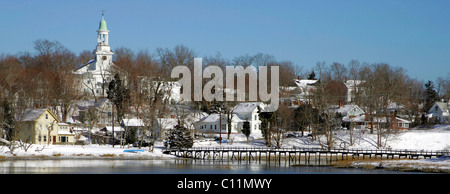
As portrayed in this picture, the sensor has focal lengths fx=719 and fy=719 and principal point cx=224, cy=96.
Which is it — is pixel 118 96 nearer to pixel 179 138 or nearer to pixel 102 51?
pixel 179 138

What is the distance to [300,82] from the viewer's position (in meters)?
157

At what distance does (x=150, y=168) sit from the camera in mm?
65750

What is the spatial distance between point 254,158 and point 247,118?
67.0 ft

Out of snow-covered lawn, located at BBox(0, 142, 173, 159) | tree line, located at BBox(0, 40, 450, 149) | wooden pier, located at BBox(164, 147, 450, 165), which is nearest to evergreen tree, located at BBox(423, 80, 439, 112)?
tree line, located at BBox(0, 40, 450, 149)

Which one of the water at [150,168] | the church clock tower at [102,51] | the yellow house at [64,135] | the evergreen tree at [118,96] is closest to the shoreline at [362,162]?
the water at [150,168]

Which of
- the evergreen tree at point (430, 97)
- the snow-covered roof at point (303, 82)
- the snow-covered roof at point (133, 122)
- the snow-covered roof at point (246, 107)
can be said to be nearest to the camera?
the snow-covered roof at point (133, 122)

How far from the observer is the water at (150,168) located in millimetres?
61397

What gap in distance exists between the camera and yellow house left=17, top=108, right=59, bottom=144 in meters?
87.6

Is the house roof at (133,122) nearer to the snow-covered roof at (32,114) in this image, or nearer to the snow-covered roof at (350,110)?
the snow-covered roof at (32,114)

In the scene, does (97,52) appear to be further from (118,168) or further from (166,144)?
(118,168)

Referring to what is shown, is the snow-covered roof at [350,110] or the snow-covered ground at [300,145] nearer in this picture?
the snow-covered ground at [300,145]

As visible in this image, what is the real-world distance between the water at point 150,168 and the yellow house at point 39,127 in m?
14.8
